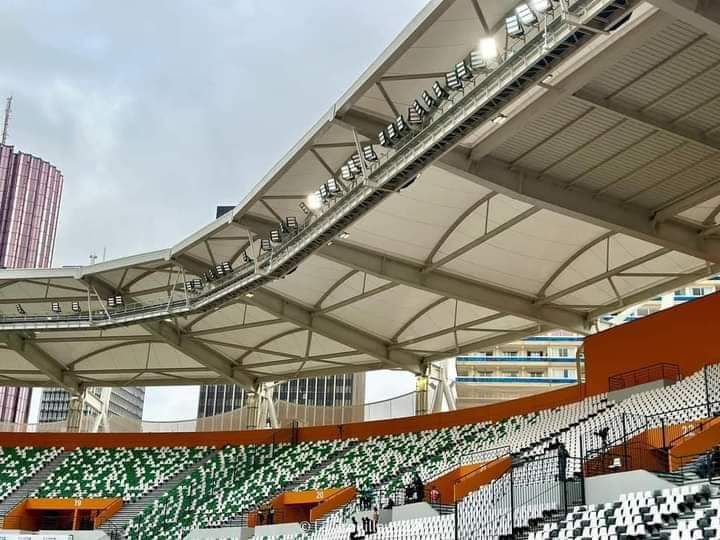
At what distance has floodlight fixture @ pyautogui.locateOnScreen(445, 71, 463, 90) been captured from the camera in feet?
69.8

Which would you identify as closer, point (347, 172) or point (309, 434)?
point (347, 172)

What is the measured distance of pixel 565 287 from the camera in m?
35.5

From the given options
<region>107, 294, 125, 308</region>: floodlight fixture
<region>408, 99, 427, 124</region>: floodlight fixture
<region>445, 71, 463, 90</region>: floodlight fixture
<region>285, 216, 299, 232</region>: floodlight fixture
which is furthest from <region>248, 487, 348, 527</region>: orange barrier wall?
<region>445, 71, 463, 90</region>: floodlight fixture

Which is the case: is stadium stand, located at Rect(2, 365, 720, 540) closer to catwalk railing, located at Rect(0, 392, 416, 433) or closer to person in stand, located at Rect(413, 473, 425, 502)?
person in stand, located at Rect(413, 473, 425, 502)

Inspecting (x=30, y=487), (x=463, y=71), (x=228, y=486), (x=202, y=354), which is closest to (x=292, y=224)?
(x=463, y=71)

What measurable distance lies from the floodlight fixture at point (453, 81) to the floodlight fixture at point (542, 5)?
10.5 ft

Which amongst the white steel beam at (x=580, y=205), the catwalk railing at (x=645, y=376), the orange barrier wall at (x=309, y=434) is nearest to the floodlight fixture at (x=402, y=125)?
the white steel beam at (x=580, y=205)

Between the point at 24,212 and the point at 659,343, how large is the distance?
585ft

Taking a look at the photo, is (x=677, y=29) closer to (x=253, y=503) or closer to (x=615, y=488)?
(x=615, y=488)

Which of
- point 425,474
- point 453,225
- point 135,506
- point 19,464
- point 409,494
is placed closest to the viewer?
point 409,494

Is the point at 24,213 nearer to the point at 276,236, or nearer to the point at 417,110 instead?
the point at 276,236

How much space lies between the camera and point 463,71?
21.0 m

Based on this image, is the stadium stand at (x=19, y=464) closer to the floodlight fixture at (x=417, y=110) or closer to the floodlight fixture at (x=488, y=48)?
the floodlight fixture at (x=417, y=110)

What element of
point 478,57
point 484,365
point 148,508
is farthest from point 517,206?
point 484,365
